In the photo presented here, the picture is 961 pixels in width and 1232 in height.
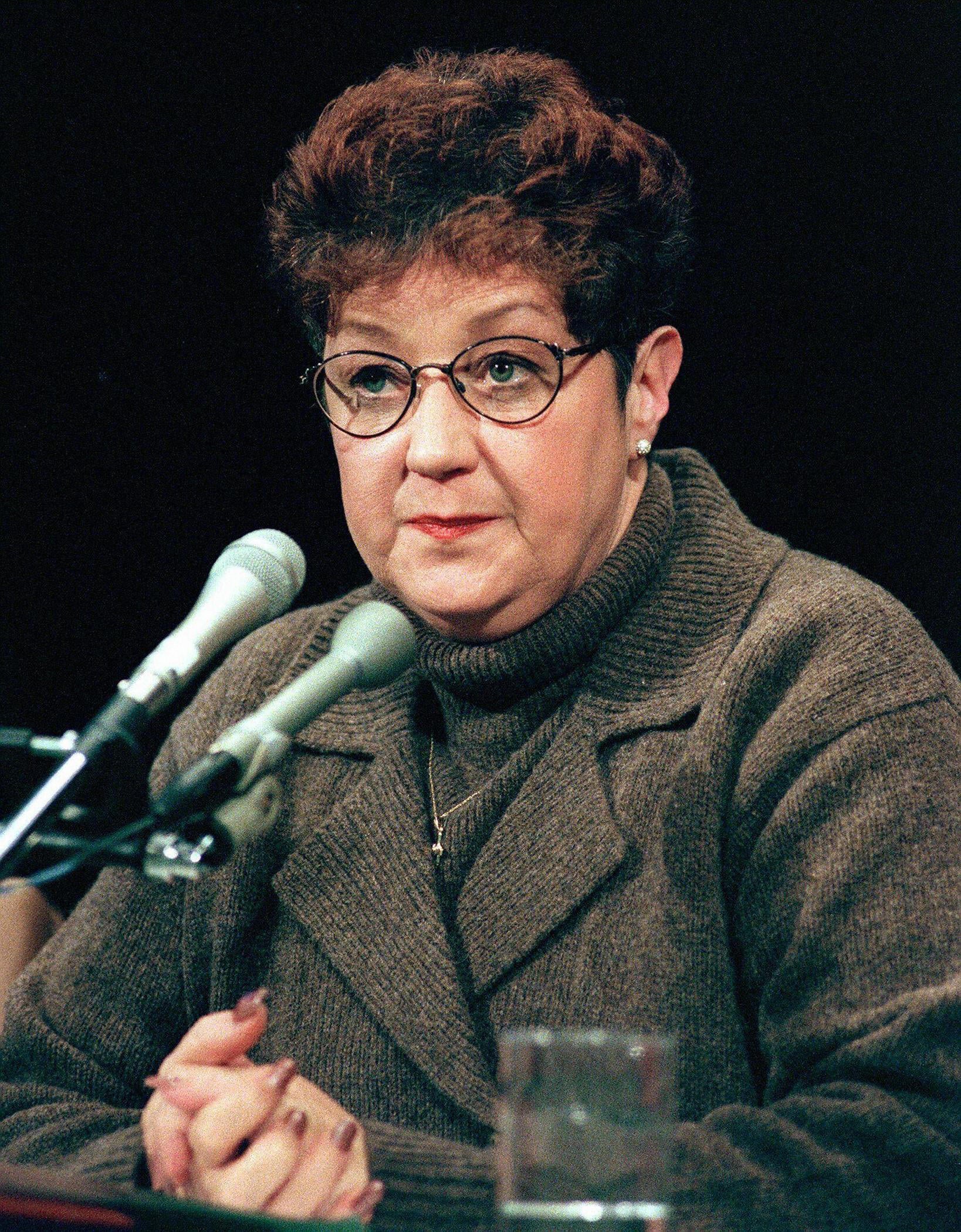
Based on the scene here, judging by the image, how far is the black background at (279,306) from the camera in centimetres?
224

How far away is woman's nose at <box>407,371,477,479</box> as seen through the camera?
67.7 inches

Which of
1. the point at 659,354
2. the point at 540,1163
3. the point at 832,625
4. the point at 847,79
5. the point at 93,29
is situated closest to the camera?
the point at 540,1163

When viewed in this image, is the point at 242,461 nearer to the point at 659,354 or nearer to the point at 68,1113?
the point at 659,354

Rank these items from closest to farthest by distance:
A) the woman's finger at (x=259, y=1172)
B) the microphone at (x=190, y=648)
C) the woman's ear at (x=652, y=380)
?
the microphone at (x=190, y=648) → the woman's finger at (x=259, y=1172) → the woman's ear at (x=652, y=380)

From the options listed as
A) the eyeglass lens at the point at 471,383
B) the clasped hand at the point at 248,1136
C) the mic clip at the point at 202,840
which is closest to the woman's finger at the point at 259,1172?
the clasped hand at the point at 248,1136

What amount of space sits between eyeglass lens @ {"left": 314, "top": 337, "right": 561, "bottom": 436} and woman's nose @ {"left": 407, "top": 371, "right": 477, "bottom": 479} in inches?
0.6

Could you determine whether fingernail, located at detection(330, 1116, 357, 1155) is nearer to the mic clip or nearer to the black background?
the mic clip

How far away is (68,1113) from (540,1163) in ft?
3.17

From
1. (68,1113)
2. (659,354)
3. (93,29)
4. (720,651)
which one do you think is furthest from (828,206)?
(68,1113)

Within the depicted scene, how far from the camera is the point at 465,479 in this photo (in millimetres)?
1741

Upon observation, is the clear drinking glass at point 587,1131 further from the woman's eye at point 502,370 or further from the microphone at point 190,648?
the woman's eye at point 502,370

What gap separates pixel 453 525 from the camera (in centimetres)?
177

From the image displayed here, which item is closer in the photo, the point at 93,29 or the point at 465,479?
the point at 465,479

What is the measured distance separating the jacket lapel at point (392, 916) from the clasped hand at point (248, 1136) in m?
0.32
